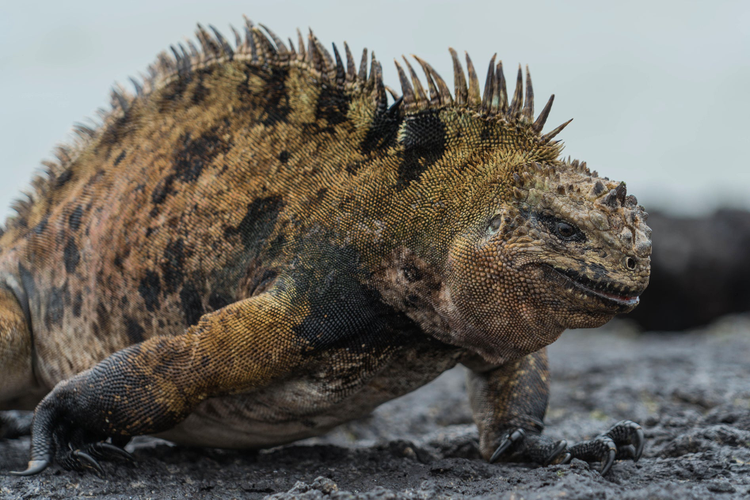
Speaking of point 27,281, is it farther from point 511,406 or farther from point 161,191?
point 511,406

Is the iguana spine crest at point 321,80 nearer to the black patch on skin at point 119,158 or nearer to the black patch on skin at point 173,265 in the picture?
the black patch on skin at point 119,158

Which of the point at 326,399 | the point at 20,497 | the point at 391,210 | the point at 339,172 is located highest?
the point at 339,172

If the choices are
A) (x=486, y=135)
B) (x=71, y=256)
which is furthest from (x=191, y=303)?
(x=486, y=135)

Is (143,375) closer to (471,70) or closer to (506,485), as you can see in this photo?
(506,485)

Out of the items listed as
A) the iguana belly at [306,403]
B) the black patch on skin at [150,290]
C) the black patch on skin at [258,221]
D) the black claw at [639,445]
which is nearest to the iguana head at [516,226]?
the iguana belly at [306,403]

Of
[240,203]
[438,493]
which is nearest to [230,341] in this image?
[240,203]
